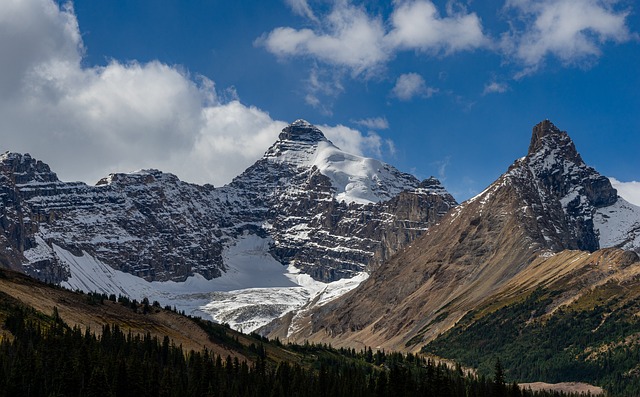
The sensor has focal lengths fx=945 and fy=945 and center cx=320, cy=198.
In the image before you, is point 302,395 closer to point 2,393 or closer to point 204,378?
point 204,378

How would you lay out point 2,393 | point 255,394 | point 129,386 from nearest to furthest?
point 2,393, point 129,386, point 255,394

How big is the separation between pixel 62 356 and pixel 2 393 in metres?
25.2

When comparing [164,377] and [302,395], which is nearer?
[164,377]

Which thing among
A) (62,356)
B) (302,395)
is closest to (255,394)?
(302,395)

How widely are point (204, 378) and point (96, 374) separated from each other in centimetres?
3082

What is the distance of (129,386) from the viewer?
179 metres

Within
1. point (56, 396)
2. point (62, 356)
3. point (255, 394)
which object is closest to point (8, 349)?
point (62, 356)

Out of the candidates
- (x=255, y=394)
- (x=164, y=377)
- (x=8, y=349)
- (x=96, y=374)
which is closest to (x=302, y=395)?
(x=255, y=394)

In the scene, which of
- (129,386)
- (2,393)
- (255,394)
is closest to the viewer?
(2,393)

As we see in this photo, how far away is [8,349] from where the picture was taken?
19450cm

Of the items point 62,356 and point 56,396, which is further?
point 62,356

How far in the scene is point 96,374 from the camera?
17225 centimetres

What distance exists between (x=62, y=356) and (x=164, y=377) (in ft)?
71.0

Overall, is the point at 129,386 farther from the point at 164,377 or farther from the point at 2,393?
the point at 2,393
